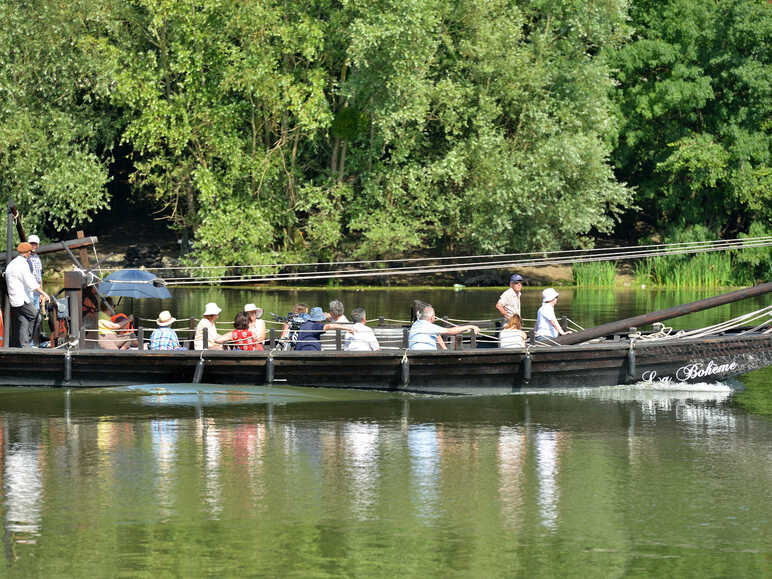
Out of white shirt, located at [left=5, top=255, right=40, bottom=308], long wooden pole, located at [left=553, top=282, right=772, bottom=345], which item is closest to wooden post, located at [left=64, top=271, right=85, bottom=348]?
white shirt, located at [left=5, top=255, right=40, bottom=308]

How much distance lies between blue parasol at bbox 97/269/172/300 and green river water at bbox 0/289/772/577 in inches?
68.3

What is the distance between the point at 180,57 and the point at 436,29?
9.69 m

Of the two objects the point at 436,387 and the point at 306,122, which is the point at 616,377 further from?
the point at 306,122

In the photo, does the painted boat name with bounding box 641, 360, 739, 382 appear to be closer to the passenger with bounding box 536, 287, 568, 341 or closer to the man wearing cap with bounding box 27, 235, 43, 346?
the passenger with bounding box 536, 287, 568, 341

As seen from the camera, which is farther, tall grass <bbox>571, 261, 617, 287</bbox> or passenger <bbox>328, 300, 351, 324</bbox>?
tall grass <bbox>571, 261, 617, 287</bbox>

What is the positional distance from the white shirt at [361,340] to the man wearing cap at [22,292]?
5.39m

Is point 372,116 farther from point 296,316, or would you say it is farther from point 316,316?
point 316,316

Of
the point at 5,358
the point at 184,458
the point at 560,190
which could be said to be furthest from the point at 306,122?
the point at 184,458

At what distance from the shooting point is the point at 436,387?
21844 millimetres

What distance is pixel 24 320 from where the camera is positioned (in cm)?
2281

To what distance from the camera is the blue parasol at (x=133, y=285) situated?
23.4 m

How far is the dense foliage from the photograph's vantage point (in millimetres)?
48719

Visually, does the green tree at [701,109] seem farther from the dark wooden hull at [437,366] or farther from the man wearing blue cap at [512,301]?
the dark wooden hull at [437,366]

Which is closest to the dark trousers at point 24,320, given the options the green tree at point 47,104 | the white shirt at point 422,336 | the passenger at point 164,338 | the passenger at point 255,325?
the passenger at point 164,338
